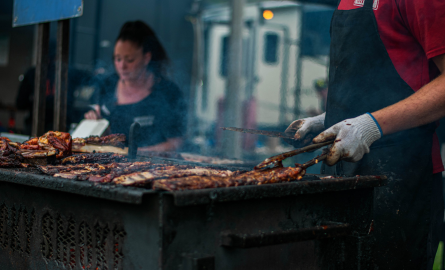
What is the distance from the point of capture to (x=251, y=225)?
59.5 inches

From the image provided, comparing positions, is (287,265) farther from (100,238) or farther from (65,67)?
(65,67)

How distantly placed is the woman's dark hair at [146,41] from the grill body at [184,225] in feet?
9.66

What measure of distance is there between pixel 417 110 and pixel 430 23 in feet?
1.39

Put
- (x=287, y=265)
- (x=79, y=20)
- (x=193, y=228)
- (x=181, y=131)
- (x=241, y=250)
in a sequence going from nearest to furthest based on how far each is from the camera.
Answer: (x=193, y=228) → (x=241, y=250) → (x=287, y=265) → (x=181, y=131) → (x=79, y=20)

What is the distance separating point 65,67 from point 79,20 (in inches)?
255

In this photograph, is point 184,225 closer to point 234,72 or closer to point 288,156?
point 288,156

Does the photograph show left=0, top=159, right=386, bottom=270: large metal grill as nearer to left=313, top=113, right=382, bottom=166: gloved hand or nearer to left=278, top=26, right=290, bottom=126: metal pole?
left=313, top=113, right=382, bottom=166: gloved hand

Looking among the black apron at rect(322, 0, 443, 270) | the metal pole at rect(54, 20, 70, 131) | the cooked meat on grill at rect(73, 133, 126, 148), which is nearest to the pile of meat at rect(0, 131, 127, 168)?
the cooked meat on grill at rect(73, 133, 126, 148)

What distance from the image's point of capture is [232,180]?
59.7 inches

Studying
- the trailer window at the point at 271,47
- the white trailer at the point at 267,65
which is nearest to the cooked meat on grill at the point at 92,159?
the white trailer at the point at 267,65

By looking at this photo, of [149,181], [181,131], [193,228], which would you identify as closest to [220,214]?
[193,228]

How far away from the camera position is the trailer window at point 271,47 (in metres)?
9.99

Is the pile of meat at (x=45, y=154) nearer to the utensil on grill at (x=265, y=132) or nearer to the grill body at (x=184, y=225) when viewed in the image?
the grill body at (x=184, y=225)

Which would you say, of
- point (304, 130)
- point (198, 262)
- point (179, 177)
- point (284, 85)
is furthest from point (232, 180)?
point (284, 85)
